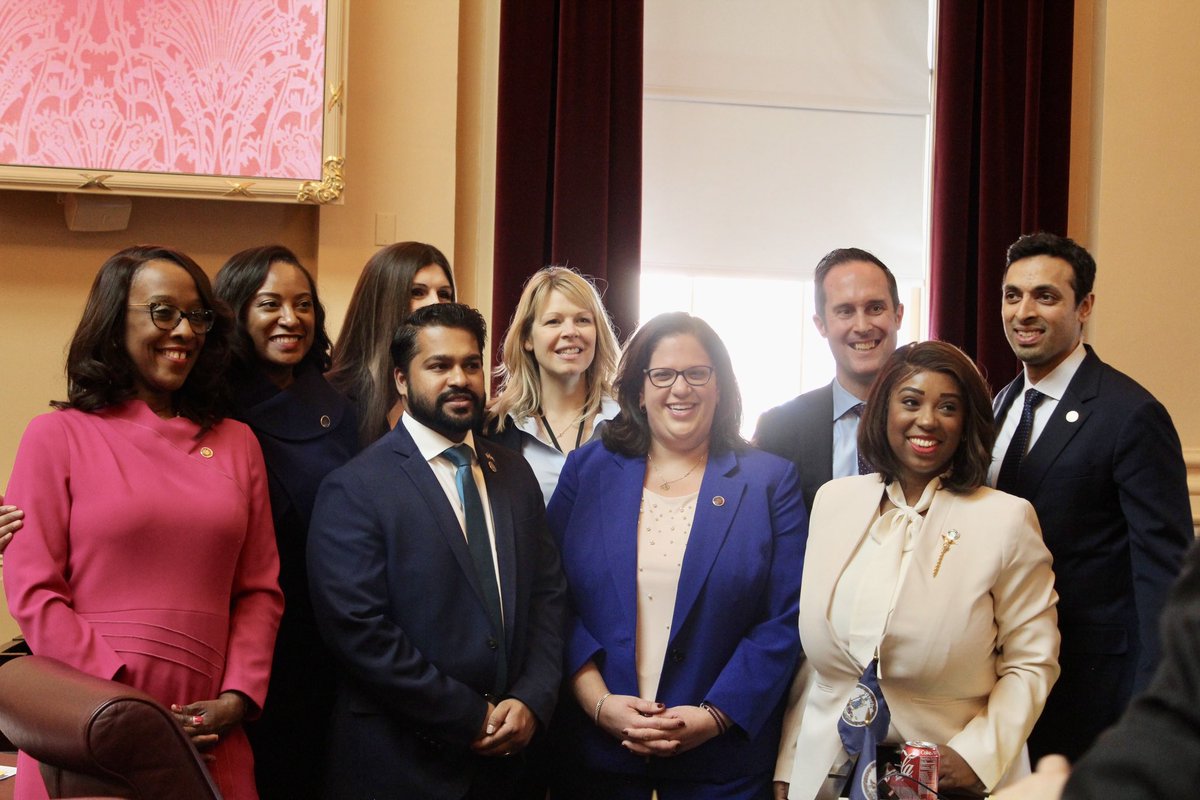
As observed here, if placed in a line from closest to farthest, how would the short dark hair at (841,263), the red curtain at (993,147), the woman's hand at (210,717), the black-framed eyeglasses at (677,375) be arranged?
the woman's hand at (210,717)
the black-framed eyeglasses at (677,375)
the short dark hair at (841,263)
the red curtain at (993,147)

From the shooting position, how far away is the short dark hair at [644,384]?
9.62 feet

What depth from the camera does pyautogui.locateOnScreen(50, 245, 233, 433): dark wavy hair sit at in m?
2.45

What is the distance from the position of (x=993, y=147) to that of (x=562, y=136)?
5.57 feet

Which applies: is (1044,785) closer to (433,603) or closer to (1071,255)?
(433,603)

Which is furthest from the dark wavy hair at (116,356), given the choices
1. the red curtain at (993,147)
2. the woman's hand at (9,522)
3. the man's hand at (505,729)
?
the red curtain at (993,147)

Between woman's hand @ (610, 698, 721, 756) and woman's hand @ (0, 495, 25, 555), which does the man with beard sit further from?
woman's hand @ (0, 495, 25, 555)

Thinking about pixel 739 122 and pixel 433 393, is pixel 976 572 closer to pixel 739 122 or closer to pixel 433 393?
pixel 433 393

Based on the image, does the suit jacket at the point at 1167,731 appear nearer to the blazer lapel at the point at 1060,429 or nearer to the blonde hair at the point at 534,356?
the blazer lapel at the point at 1060,429

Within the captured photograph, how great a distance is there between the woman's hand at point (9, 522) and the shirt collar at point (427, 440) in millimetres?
800

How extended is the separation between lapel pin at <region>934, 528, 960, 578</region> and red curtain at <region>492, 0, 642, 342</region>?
7.14ft

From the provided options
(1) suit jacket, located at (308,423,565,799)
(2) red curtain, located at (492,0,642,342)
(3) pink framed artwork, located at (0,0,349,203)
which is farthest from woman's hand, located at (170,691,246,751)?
(2) red curtain, located at (492,0,642,342)

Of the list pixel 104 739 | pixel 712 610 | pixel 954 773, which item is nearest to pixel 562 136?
pixel 712 610

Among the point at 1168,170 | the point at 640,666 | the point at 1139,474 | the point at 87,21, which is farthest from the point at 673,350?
the point at 1168,170

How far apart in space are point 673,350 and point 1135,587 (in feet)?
3.78
